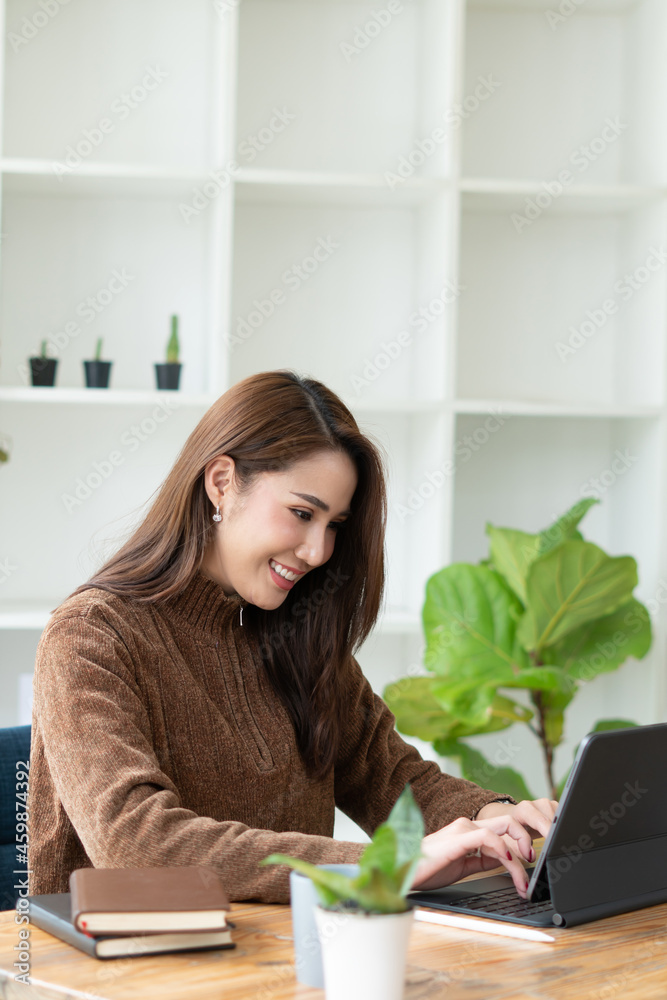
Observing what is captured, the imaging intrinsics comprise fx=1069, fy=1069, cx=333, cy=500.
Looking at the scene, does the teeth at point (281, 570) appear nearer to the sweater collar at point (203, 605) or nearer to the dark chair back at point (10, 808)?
the sweater collar at point (203, 605)

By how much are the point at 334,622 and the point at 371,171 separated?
1628mm

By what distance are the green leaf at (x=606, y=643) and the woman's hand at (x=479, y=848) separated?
1.20 metres

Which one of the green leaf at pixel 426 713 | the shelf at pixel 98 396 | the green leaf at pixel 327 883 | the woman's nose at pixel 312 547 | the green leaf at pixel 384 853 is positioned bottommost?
the green leaf at pixel 426 713

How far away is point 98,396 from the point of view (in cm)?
257

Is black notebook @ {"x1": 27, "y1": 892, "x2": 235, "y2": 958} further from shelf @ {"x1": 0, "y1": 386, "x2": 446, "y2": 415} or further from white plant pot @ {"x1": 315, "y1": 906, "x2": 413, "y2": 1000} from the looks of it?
shelf @ {"x1": 0, "y1": 386, "x2": 446, "y2": 415}

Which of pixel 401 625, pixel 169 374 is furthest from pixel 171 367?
pixel 401 625

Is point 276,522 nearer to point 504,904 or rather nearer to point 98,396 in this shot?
point 504,904

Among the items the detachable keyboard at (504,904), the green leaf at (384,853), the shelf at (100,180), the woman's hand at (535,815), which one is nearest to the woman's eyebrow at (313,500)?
the woman's hand at (535,815)

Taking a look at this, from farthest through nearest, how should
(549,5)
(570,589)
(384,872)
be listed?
(549,5), (570,589), (384,872)

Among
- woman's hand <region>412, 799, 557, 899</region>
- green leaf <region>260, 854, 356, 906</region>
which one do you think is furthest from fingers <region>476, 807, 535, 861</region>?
green leaf <region>260, 854, 356, 906</region>

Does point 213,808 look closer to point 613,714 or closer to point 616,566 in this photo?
point 616,566

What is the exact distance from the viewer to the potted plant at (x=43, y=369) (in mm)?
2656

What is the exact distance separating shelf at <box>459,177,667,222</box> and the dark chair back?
1.77m

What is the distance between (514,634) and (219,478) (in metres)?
1.16
